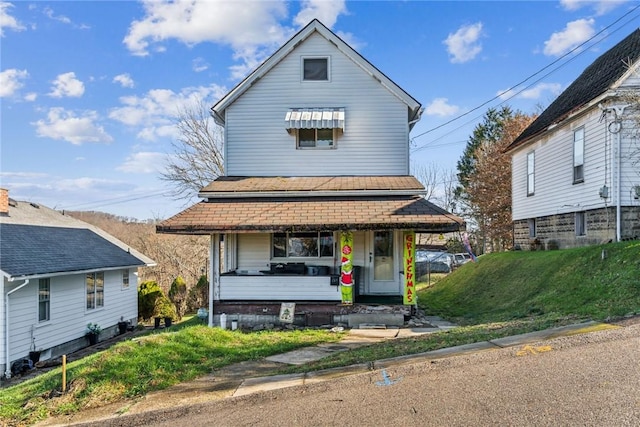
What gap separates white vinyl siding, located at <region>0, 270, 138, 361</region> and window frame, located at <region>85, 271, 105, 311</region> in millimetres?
229

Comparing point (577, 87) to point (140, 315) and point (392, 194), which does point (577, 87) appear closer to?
point (392, 194)

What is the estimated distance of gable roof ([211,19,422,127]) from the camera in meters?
15.1

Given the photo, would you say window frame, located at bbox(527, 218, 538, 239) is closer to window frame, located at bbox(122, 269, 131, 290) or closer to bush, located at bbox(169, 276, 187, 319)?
bush, located at bbox(169, 276, 187, 319)

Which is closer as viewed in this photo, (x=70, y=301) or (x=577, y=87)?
(x=70, y=301)

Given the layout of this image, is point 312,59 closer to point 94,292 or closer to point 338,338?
point 338,338

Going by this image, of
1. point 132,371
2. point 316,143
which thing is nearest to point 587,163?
point 316,143

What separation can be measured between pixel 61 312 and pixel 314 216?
10471 millimetres

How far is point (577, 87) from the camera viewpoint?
62.0ft

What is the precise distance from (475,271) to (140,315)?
55.3 ft

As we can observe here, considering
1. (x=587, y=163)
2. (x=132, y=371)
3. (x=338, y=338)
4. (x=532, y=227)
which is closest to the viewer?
(x=132, y=371)

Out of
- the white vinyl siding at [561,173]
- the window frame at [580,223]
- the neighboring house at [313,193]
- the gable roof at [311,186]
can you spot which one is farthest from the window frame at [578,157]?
the gable roof at [311,186]

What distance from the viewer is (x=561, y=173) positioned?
17.0 metres

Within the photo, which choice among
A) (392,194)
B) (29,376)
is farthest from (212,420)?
(29,376)

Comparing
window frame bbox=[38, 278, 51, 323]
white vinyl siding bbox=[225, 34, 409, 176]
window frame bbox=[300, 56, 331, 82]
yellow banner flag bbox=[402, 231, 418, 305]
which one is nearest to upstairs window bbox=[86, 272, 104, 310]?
window frame bbox=[38, 278, 51, 323]
